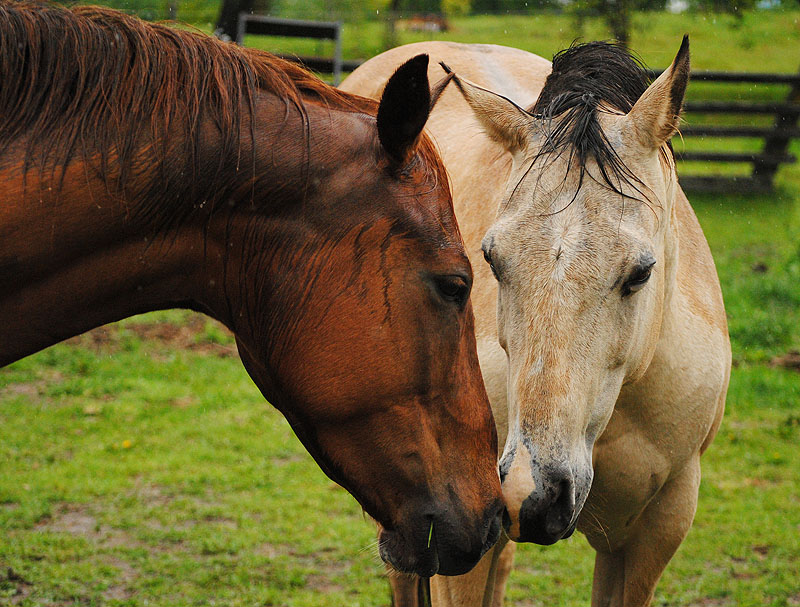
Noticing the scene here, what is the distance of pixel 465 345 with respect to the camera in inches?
81.0

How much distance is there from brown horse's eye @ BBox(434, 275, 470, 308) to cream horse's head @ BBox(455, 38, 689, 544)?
28 cm

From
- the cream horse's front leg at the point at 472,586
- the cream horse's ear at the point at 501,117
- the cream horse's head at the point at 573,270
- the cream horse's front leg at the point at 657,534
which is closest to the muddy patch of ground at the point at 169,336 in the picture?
the cream horse's front leg at the point at 472,586

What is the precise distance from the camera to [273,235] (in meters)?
1.92

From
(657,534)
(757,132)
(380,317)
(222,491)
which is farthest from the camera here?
(757,132)

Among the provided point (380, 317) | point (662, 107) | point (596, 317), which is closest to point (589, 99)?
point (662, 107)

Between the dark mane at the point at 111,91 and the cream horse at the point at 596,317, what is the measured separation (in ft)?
2.69

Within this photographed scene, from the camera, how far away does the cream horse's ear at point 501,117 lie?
8.45 ft

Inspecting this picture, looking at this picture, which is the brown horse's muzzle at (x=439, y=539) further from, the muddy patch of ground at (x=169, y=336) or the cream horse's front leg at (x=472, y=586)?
the muddy patch of ground at (x=169, y=336)

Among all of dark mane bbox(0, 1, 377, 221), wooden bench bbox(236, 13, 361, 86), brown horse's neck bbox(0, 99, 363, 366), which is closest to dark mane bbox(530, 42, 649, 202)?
brown horse's neck bbox(0, 99, 363, 366)

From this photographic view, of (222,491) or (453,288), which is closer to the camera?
(453,288)

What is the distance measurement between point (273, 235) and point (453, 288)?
45cm

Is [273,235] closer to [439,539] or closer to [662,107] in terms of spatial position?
[439,539]

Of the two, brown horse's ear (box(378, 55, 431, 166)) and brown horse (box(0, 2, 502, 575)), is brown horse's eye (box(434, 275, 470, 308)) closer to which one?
brown horse (box(0, 2, 502, 575))

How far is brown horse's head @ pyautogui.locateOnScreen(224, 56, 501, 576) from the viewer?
Result: 1907 mm
